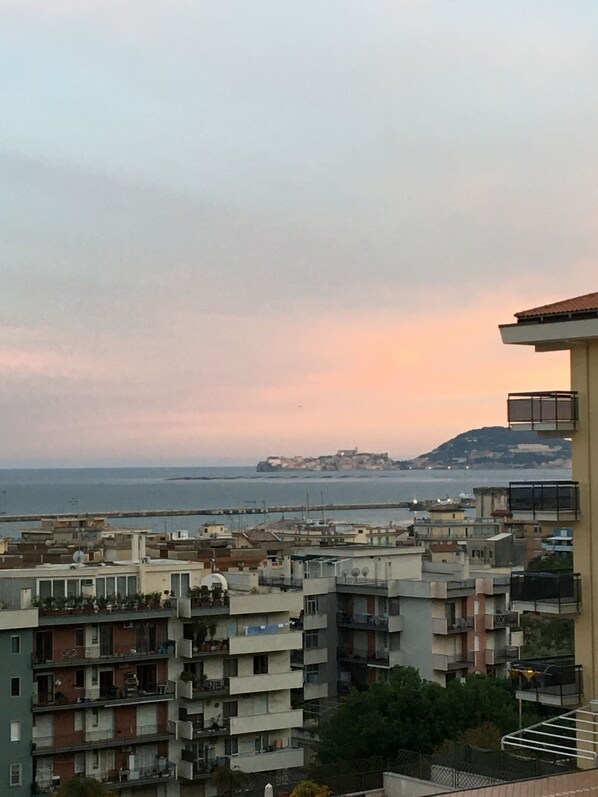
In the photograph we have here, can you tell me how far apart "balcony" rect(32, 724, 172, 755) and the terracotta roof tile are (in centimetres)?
2059

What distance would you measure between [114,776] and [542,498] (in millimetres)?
20327

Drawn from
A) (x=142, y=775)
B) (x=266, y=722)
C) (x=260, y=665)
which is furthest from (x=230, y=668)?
(x=142, y=775)

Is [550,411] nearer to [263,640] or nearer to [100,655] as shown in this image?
[100,655]

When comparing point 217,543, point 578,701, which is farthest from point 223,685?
point 217,543

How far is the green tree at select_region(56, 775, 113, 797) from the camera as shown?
31844mm

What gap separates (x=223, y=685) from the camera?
37.7 metres

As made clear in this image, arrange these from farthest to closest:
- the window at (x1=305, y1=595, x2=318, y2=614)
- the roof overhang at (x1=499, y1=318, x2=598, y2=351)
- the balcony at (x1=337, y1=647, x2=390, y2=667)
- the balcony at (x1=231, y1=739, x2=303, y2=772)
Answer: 1. the window at (x1=305, y1=595, x2=318, y2=614)
2. the balcony at (x1=337, y1=647, x2=390, y2=667)
3. the balcony at (x1=231, y1=739, x2=303, y2=772)
4. the roof overhang at (x1=499, y1=318, x2=598, y2=351)

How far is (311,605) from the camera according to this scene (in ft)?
158

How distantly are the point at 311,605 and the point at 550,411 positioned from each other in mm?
30663

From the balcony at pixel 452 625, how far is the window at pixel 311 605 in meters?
4.67

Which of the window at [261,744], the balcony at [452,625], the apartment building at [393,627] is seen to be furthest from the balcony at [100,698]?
the balcony at [452,625]

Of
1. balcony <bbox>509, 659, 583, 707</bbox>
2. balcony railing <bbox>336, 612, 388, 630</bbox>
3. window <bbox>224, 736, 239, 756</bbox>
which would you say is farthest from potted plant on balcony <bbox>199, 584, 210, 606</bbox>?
balcony <bbox>509, 659, 583, 707</bbox>

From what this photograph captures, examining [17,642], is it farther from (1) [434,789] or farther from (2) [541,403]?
(2) [541,403]

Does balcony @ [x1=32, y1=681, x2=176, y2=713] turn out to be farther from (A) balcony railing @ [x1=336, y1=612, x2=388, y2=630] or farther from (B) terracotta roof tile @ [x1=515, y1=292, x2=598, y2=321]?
(B) terracotta roof tile @ [x1=515, y1=292, x2=598, y2=321]
